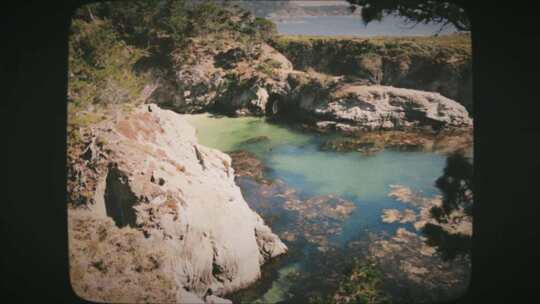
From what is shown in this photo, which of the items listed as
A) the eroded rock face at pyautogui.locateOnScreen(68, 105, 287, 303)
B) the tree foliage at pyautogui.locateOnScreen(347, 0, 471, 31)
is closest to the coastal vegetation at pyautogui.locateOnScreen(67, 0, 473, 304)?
the eroded rock face at pyautogui.locateOnScreen(68, 105, 287, 303)

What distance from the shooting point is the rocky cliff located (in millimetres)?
4047

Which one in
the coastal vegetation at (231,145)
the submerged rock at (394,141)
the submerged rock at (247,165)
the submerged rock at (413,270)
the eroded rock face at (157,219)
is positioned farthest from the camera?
the submerged rock at (247,165)

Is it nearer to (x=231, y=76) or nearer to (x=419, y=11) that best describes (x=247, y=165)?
(x=231, y=76)

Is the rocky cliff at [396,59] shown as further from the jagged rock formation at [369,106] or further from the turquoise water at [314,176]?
the turquoise water at [314,176]

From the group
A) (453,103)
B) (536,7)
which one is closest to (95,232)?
(453,103)

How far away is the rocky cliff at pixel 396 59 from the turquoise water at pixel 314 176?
792 millimetres

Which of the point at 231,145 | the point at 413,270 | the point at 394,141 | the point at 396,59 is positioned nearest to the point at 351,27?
the point at 396,59

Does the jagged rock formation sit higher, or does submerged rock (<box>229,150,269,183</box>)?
the jagged rock formation

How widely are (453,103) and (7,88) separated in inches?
168

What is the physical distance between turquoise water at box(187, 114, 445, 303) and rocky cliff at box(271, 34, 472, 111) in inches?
31.2

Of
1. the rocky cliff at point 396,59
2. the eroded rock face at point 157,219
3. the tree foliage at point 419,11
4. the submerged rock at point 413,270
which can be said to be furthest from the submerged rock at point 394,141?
the eroded rock face at point 157,219

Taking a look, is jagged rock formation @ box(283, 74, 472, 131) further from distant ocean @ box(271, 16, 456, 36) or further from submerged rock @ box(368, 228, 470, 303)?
submerged rock @ box(368, 228, 470, 303)

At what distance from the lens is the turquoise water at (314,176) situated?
4.06 metres

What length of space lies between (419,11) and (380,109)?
3.70ft
